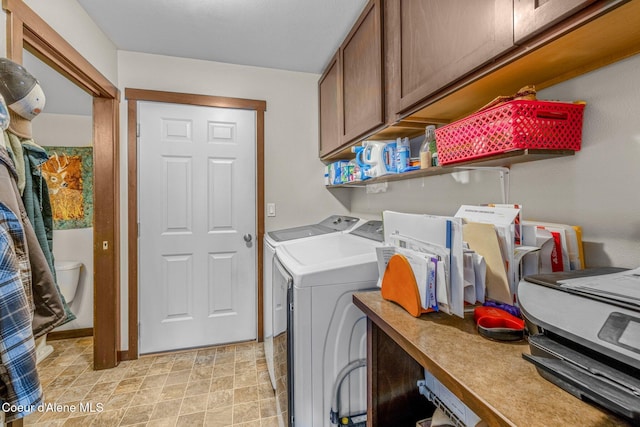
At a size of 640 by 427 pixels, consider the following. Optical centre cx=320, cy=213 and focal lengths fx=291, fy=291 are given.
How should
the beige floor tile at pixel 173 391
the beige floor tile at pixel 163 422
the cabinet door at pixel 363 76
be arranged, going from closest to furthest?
the cabinet door at pixel 363 76, the beige floor tile at pixel 163 422, the beige floor tile at pixel 173 391

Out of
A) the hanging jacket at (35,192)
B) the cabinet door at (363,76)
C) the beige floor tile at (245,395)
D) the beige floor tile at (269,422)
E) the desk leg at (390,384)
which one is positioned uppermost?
the cabinet door at (363,76)

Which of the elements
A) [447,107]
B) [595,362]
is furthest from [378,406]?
[447,107]

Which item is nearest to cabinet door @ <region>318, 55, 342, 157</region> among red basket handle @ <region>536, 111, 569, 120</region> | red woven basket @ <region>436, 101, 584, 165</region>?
red woven basket @ <region>436, 101, 584, 165</region>

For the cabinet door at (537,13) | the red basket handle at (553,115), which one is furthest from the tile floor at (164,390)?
the cabinet door at (537,13)

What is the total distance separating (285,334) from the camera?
1311mm

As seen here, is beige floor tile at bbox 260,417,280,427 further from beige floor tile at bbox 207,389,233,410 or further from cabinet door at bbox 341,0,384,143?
cabinet door at bbox 341,0,384,143

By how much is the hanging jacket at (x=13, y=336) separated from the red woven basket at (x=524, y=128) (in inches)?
58.3

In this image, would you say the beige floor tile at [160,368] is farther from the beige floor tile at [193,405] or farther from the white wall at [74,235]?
the white wall at [74,235]

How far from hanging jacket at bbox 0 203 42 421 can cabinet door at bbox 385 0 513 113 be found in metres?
1.47

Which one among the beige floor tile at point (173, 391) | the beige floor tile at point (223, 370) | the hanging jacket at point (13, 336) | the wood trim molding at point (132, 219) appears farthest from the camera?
the wood trim molding at point (132, 219)

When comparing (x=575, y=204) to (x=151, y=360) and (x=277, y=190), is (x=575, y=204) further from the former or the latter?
(x=151, y=360)

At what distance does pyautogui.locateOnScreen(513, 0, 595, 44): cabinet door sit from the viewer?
0.61 meters

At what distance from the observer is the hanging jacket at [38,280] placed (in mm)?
1004

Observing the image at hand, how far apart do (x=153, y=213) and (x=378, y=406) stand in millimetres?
2091
